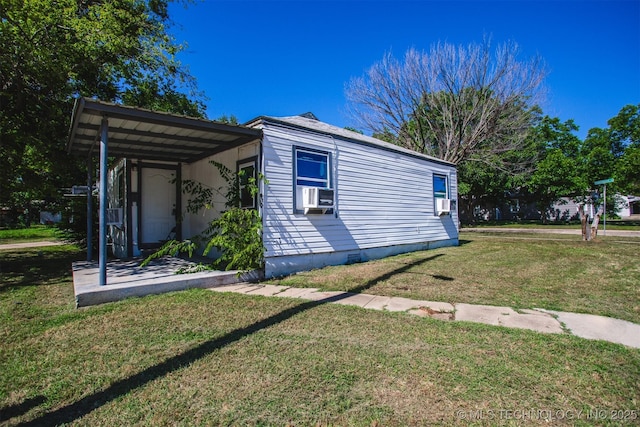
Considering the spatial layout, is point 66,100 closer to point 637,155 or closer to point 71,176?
point 71,176

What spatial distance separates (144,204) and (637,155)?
28170 millimetres

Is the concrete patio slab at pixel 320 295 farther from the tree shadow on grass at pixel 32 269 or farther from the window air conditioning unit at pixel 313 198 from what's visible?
the tree shadow on grass at pixel 32 269

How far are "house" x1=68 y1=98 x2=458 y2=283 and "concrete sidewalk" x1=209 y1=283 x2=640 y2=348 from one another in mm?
1910

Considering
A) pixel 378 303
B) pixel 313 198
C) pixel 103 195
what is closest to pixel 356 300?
pixel 378 303

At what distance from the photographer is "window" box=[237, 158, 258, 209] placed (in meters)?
6.44

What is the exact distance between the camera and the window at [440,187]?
11078mm

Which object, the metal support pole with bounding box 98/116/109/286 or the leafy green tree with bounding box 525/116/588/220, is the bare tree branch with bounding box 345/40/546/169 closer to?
the leafy green tree with bounding box 525/116/588/220

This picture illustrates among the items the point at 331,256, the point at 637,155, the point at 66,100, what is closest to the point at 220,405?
the point at 331,256

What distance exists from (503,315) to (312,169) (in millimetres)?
4477

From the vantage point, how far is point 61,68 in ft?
25.1

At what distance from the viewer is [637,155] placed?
21.1 m

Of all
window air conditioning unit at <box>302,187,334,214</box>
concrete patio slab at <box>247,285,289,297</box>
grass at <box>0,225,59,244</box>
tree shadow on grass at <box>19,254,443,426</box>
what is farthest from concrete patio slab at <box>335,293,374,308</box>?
grass at <box>0,225,59,244</box>

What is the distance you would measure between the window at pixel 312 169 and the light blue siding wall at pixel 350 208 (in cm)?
16

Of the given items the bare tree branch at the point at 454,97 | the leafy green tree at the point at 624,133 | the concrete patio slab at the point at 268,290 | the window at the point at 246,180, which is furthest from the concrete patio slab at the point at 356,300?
the leafy green tree at the point at 624,133
